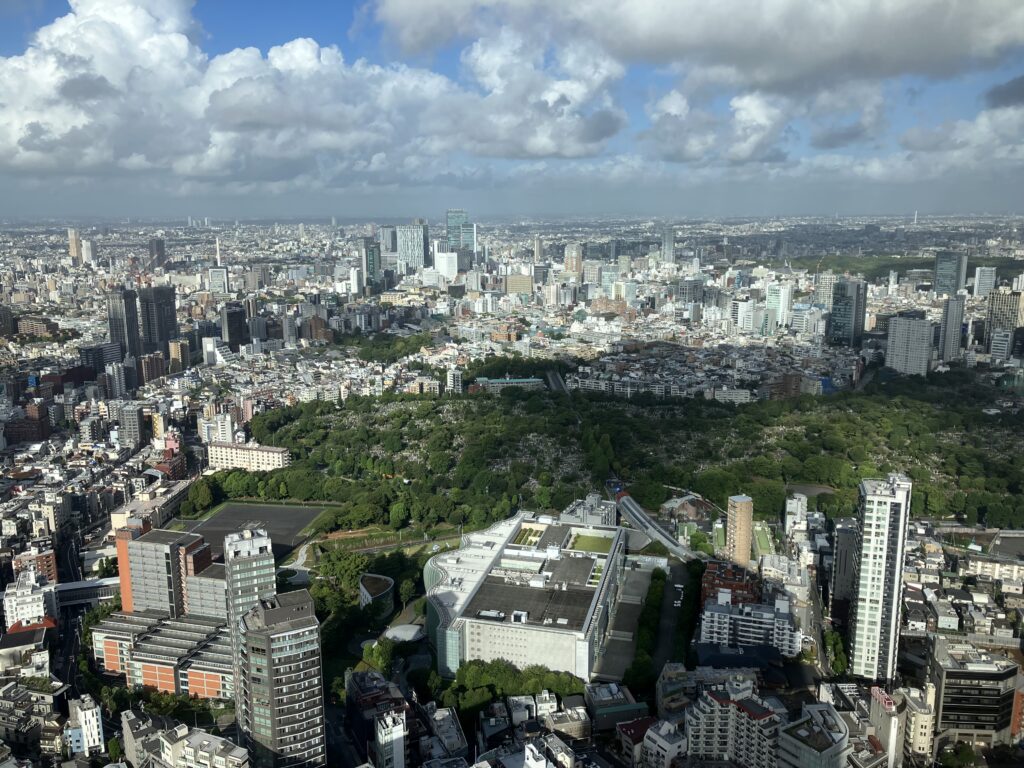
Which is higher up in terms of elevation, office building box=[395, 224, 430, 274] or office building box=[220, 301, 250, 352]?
office building box=[395, 224, 430, 274]

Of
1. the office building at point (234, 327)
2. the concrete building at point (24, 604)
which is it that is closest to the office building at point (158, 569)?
the concrete building at point (24, 604)

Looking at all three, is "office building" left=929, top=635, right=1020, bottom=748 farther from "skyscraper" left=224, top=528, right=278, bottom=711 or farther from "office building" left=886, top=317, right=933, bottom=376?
"office building" left=886, top=317, right=933, bottom=376

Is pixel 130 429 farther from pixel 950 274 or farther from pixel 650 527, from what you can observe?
pixel 950 274

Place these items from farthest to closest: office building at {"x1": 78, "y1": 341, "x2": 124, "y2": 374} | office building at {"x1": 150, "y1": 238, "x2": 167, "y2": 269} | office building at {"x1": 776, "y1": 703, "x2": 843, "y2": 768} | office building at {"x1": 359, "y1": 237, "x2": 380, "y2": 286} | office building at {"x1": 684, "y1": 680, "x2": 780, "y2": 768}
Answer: office building at {"x1": 150, "y1": 238, "x2": 167, "y2": 269} < office building at {"x1": 359, "y1": 237, "x2": 380, "y2": 286} < office building at {"x1": 78, "y1": 341, "x2": 124, "y2": 374} < office building at {"x1": 684, "y1": 680, "x2": 780, "y2": 768} < office building at {"x1": 776, "y1": 703, "x2": 843, "y2": 768}

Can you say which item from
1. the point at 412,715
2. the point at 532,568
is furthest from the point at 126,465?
the point at 412,715

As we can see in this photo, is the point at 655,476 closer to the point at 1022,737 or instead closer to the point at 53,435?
the point at 1022,737

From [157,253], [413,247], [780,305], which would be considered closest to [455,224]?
[413,247]

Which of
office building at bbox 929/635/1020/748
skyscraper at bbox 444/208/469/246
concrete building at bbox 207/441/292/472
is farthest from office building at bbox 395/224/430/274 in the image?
office building at bbox 929/635/1020/748
